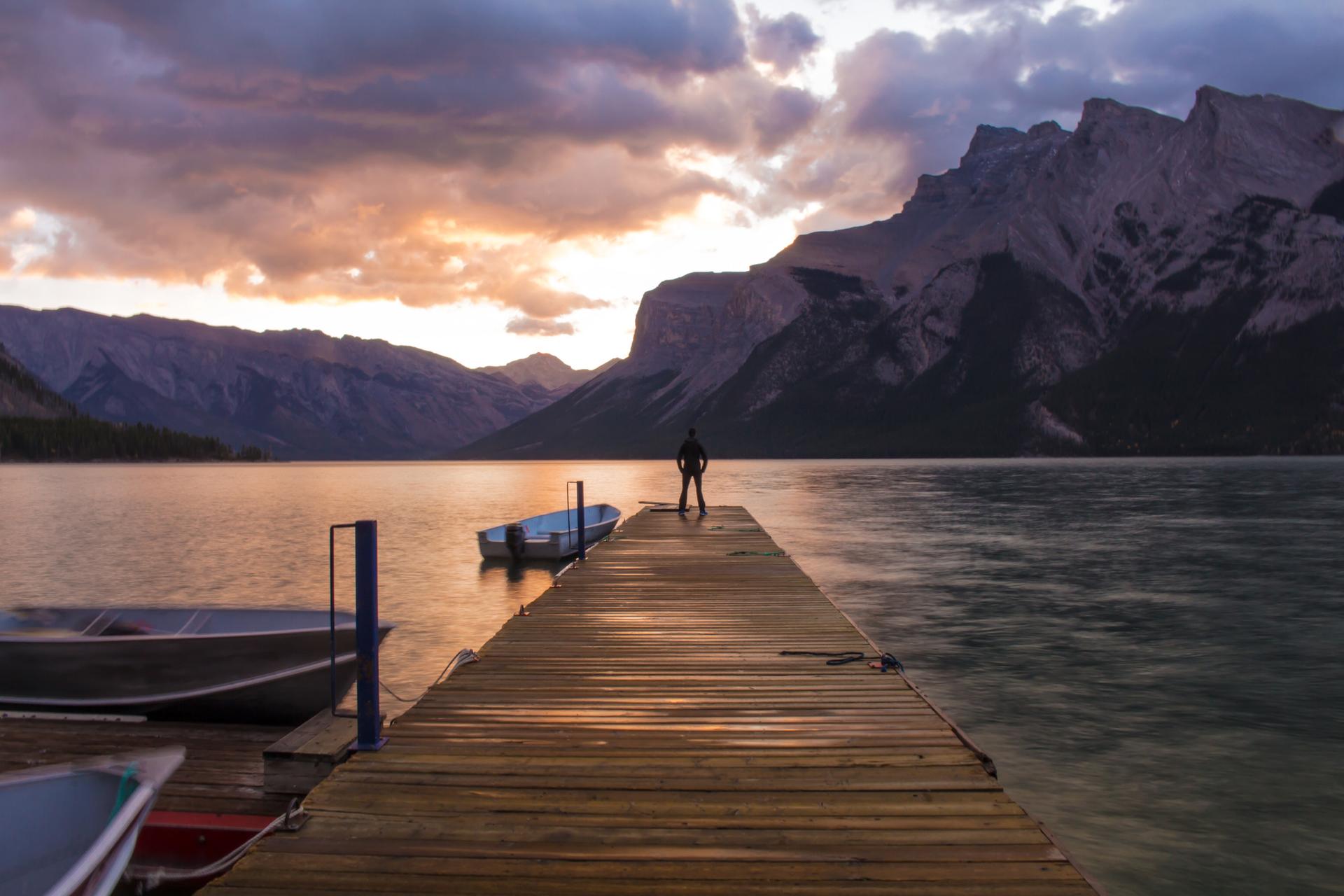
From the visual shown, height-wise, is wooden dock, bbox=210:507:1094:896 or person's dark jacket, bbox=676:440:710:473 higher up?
person's dark jacket, bbox=676:440:710:473

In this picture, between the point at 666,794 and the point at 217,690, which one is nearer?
the point at 666,794

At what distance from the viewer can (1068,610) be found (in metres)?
26.7

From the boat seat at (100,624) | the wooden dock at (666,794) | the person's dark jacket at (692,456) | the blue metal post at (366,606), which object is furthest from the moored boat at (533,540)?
the blue metal post at (366,606)

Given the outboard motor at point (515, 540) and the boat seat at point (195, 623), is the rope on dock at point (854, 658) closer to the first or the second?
the boat seat at point (195, 623)

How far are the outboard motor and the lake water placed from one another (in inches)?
39.5

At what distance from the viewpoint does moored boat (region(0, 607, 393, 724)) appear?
41.9 feet

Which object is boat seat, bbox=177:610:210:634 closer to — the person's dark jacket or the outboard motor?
the outboard motor

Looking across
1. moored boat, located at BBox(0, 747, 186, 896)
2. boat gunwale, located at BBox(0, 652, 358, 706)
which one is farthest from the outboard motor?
moored boat, located at BBox(0, 747, 186, 896)

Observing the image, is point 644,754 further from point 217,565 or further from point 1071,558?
point 217,565

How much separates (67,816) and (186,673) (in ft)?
19.5

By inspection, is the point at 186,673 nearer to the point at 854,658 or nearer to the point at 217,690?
the point at 217,690

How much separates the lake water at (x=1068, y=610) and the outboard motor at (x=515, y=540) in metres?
1.00

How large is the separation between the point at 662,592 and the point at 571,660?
21.4ft

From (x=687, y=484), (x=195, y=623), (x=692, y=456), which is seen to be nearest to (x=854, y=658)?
(x=195, y=623)
